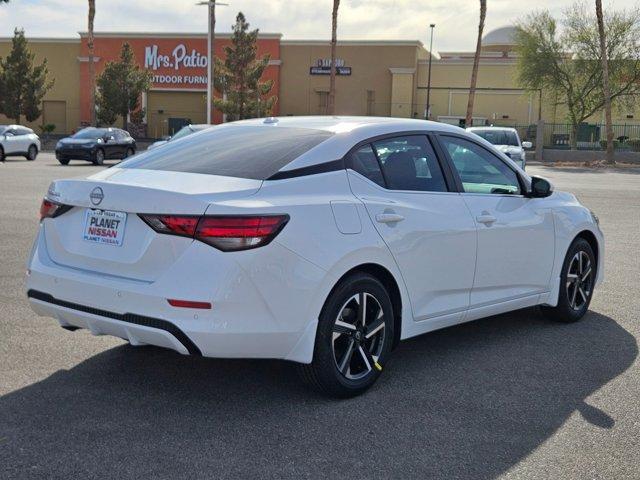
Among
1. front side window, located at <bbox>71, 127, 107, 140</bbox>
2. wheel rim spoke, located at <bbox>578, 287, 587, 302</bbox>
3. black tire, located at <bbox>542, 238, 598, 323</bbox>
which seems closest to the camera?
black tire, located at <bbox>542, 238, 598, 323</bbox>

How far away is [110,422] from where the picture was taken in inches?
162

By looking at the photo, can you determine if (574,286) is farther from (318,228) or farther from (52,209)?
(52,209)

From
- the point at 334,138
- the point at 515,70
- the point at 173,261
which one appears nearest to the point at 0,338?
the point at 173,261

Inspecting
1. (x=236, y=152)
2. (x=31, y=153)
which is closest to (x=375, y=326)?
(x=236, y=152)

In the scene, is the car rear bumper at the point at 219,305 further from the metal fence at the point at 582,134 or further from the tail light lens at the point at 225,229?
the metal fence at the point at 582,134

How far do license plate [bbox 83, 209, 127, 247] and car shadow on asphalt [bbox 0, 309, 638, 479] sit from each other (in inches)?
36.6

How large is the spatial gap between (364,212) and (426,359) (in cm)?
141

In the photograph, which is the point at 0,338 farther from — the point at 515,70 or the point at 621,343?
the point at 515,70

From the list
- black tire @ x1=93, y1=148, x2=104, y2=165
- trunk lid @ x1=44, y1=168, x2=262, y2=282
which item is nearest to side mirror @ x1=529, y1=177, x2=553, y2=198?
trunk lid @ x1=44, y1=168, x2=262, y2=282

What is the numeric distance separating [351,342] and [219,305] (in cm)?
99

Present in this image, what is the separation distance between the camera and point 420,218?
495cm

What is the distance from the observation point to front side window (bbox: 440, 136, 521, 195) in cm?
560

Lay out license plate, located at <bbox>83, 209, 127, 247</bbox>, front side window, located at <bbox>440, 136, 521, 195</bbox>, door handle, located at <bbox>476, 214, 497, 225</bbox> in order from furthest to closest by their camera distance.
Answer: front side window, located at <bbox>440, 136, 521, 195</bbox> → door handle, located at <bbox>476, 214, 497, 225</bbox> → license plate, located at <bbox>83, 209, 127, 247</bbox>

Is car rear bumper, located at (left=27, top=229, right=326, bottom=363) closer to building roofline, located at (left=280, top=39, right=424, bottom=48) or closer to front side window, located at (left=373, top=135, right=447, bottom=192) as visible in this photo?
front side window, located at (left=373, top=135, right=447, bottom=192)
